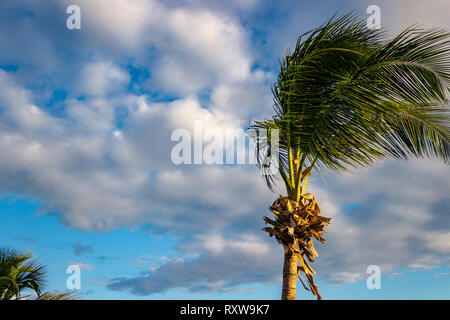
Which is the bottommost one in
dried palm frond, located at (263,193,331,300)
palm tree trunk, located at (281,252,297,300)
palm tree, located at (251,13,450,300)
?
palm tree trunk, located at (281,252,297,300)

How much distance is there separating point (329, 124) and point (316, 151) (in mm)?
843

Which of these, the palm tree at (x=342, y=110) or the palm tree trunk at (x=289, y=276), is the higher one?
the palm tree at (x=342, y=110)

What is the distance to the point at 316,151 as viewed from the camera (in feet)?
25.5

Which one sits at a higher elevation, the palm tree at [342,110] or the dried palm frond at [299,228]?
the palm tree at [342,110]

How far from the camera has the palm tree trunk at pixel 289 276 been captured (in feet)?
22.5

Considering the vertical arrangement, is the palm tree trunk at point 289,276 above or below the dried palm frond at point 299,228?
below

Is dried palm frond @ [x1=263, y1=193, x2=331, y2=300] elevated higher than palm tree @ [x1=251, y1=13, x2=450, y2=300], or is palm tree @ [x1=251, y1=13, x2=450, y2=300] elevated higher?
palm tree @ [x1=251, y1=13, x2=450, y2=300]

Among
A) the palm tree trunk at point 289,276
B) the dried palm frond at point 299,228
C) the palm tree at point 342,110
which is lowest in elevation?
the palm tree trunk at point 289,276

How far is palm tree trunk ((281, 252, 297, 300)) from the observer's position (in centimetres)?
687
